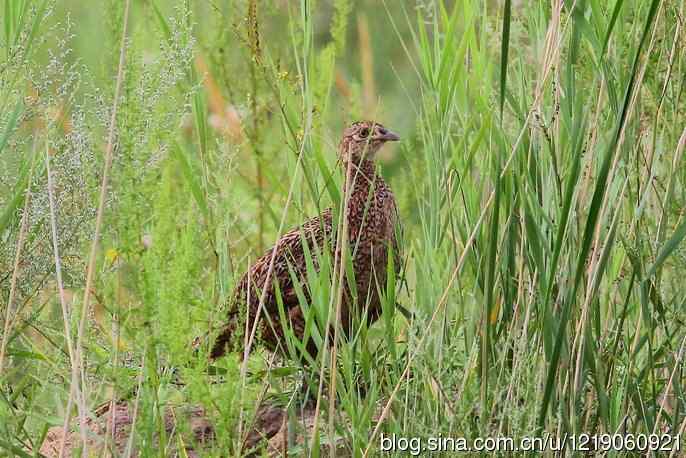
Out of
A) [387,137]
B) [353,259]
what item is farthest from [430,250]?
[387,137]

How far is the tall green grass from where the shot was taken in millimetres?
2537

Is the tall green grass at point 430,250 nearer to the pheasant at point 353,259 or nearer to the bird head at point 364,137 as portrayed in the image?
the pheasant at point 353,259

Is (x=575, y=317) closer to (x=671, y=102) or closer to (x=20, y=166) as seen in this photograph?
(x=671, y=102)

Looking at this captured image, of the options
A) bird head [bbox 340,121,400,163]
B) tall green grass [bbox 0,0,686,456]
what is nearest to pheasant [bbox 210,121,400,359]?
bird head [bbox 340,121,400,163]

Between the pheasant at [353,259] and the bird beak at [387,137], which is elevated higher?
the bird beak at [387,137]

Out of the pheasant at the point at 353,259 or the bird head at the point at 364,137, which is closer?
the pheasant at the point at 353,259

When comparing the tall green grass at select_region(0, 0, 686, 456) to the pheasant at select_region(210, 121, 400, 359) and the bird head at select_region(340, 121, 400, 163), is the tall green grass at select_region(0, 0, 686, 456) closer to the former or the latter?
the pheasant at select_region(210, 121, 400, 359)

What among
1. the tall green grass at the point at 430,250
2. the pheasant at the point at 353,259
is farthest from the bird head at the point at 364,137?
the tall green grass at the point at 430,250

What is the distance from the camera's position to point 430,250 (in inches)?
114

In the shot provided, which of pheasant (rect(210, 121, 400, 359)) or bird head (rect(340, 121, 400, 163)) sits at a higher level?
bird head (rect(340, 121, 400, 163))

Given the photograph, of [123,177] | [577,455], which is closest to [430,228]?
[577,455]

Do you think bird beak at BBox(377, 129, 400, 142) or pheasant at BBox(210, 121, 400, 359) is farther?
bird beak at BBox(377, 129, 400, 142)

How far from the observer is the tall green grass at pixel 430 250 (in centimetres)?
254

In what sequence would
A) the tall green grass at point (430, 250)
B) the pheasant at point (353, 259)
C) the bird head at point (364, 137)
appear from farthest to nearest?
the bird head at point (364, 137), the pheasant at point (353, 259), the tall green grass at point (430, 250)
